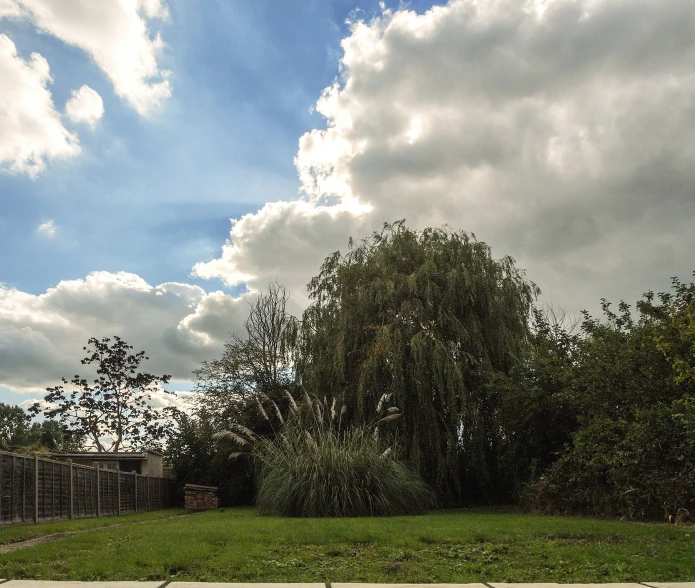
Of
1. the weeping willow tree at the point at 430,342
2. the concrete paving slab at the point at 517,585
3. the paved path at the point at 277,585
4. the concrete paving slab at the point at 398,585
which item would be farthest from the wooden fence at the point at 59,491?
the concrete paving slab at the point at 517,585

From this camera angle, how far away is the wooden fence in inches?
428

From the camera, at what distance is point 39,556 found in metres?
5.53

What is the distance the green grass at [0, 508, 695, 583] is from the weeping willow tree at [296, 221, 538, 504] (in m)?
7.64

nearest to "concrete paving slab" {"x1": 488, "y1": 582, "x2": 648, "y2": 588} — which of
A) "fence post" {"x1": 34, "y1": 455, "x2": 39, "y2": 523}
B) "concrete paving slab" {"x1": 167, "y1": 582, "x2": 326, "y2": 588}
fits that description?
"concrete paving slab" {"x1": 167, "y1": 582, "x2": 326, "y2": 588}

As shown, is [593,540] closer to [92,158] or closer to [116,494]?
[92,158]

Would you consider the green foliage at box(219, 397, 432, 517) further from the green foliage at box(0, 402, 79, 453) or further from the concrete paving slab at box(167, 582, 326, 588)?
the green foliage at box(0, 402, 79, 453)

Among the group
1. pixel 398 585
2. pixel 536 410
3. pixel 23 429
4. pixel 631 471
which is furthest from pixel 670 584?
pixel 23 429

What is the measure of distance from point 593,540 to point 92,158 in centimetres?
1060

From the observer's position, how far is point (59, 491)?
13164mm

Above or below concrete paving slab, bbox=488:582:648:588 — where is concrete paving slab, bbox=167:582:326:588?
above

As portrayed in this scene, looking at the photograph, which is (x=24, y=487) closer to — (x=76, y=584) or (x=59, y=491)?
(x=59, y=491)

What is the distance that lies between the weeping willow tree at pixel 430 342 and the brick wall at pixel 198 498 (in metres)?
5.22

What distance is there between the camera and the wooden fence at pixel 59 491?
35.7 feet

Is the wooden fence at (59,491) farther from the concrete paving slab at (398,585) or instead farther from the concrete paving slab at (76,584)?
the concrete paving slab at (398,585)
